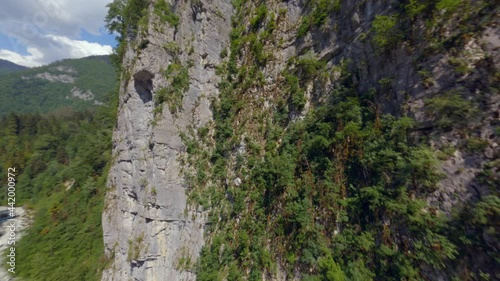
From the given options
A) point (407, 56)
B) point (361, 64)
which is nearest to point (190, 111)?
point (361, 64)

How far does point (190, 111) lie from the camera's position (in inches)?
584

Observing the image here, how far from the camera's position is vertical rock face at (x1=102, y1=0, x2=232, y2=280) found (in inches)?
542

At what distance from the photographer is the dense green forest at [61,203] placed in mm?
18469

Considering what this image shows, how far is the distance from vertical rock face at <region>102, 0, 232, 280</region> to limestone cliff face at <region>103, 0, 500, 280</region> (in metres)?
0.08

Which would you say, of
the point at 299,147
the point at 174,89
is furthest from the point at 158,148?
the point at 299,147

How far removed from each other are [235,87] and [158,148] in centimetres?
738

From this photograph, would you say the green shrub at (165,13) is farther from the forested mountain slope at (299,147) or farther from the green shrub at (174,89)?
the green shrub at (174,89)

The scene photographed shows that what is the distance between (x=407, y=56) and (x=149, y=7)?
17.1m

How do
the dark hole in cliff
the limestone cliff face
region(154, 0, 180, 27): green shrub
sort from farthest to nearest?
the dark hole in cliff < region(154, 0, 180, 27): green shrub < the limestone cliff face

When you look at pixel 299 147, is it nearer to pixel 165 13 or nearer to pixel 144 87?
pixel 144 87

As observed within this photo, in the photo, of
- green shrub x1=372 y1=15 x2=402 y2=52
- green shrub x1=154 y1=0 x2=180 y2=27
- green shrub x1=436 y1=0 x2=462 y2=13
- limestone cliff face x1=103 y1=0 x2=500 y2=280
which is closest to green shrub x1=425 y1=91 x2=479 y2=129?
limestone cliff face x1=103 y1=0 x2=500 y2=280

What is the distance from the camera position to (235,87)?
15.3 metres

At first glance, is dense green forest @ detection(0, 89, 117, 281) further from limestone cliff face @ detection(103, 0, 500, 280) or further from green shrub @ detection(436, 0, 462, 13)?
green shrub @ detection(436, 0, 462, 13)

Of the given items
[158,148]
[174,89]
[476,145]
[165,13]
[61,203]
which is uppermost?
[165,13]
